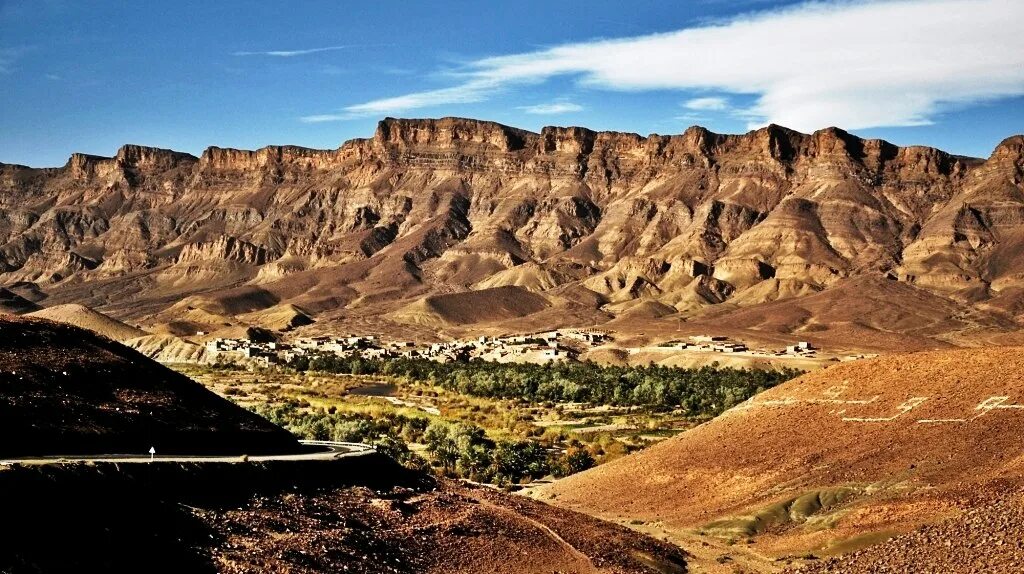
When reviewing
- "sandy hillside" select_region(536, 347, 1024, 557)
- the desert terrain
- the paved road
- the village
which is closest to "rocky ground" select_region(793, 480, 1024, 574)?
"sandy hillside" select_region(536, 347, 1024, 557)

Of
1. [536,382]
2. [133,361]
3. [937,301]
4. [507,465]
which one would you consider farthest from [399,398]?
[937,301]

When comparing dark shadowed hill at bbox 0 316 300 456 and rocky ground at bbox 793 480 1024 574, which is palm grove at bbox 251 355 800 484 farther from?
rocky ground at bbox 793 480 1024 574

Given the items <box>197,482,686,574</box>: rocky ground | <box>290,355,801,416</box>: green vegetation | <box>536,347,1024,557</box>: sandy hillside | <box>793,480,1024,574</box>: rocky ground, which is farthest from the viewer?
<box>290,355,801,416</box>: green vegetation

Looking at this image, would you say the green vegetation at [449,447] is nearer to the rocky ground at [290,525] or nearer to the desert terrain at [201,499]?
the desert terrain at [201,499]

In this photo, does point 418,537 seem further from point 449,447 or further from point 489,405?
point 489,405

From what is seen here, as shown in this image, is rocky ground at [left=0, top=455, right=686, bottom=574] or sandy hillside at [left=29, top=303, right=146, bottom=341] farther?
sandy hillside at [left=29, top=303, right=146, bottom=341]

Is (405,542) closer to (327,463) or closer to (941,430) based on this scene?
(327,463)

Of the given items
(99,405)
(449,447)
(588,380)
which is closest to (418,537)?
(99,405)
